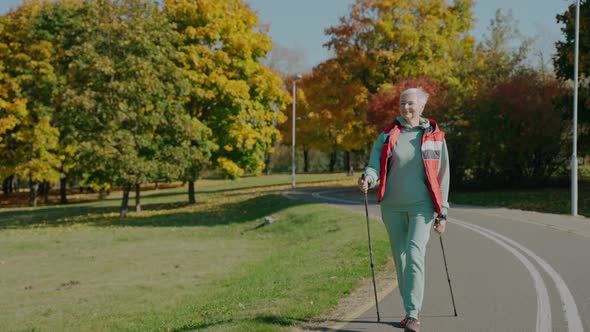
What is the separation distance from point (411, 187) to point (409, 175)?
115 mm

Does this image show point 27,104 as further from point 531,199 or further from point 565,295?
point 565,295

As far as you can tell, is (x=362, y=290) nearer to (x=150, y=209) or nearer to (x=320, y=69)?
(x=150, y=209)

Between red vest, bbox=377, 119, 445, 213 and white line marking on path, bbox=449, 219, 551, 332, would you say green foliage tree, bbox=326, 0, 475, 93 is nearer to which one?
white line marking on path, bbox=449, 219, 551, 332

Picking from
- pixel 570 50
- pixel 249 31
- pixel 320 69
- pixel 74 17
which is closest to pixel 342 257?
pixel 570 50

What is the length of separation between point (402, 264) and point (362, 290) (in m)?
2.50

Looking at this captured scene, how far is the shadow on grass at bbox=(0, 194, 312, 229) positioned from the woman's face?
66.5 feet

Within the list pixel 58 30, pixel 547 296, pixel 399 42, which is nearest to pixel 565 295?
pixel 547 296

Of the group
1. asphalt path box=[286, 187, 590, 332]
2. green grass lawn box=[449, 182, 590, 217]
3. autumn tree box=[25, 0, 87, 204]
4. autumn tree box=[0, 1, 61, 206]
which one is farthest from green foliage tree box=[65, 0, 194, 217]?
asphalt path box=[286, 187, 590, 332]

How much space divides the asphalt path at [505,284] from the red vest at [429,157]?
1390mm

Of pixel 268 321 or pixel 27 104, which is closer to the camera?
pixel 268 321

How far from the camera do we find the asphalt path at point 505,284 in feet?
20.3

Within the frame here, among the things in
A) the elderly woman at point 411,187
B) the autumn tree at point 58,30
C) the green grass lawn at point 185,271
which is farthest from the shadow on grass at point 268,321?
the autumn tree at point 58,30

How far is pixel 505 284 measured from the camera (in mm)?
8062

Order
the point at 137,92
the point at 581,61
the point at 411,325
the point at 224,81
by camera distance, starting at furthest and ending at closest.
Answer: the point at 224,81 < the point at 137,92 < the point at 581,61 < the point at 411,325
